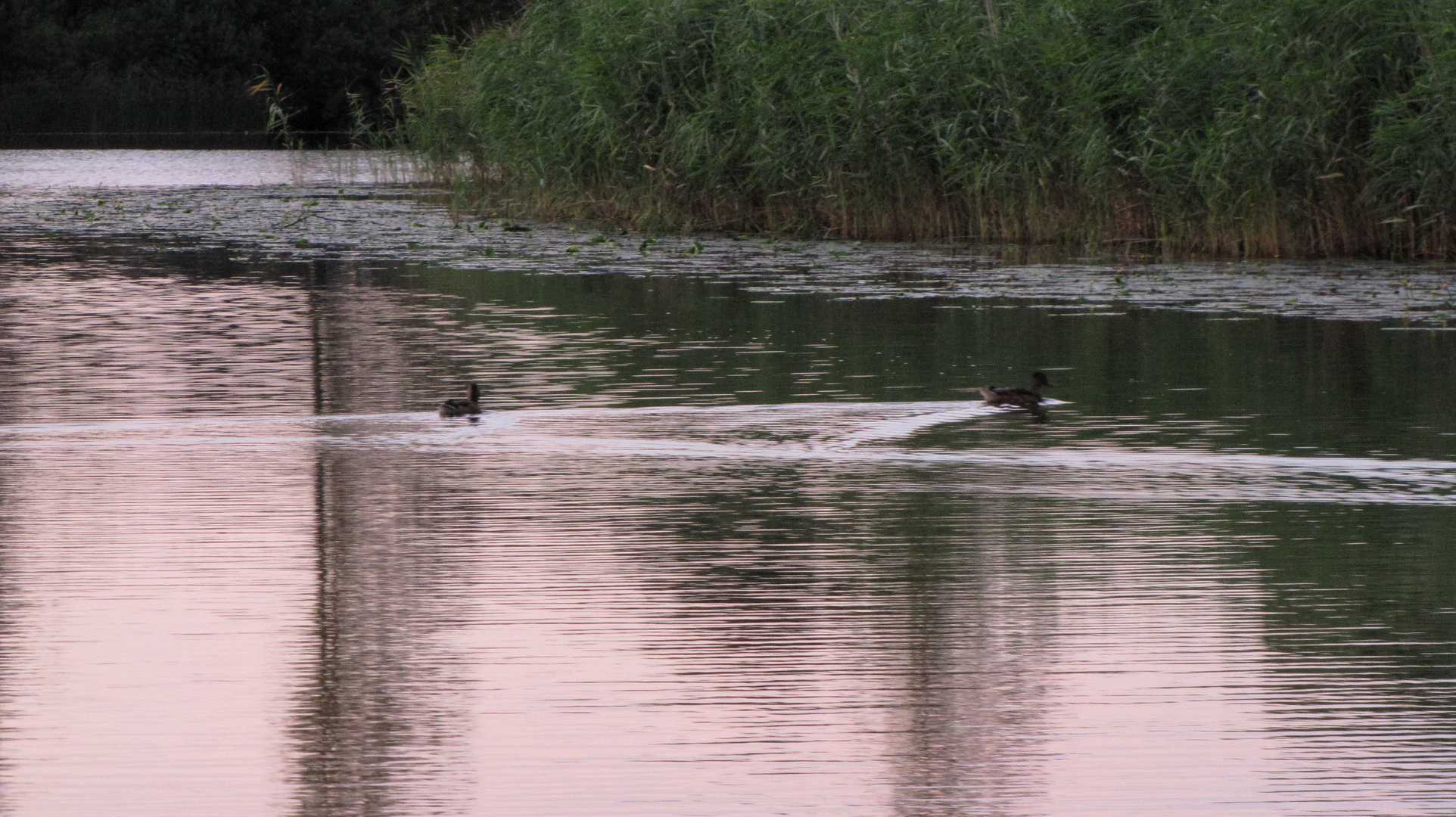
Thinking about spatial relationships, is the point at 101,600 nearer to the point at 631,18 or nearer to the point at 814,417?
the point at 814,417

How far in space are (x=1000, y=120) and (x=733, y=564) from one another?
41.1ft

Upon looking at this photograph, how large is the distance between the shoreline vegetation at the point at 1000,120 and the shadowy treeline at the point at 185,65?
3138 centimetres

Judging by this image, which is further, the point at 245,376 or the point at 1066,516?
the point at 245,376

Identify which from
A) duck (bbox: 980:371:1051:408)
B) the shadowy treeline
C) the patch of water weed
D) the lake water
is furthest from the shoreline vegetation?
the shadowy treeline

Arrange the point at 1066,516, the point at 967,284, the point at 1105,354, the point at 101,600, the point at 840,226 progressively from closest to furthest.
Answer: the point at 101,600 → the point at 1066,516 → the point at 1105,354 → the point at 967,284 → the point at 840,226

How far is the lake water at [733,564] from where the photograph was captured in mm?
4641

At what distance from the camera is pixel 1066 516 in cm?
743

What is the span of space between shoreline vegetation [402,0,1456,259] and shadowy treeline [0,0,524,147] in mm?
31377

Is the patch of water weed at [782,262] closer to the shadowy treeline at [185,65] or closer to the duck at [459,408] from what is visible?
the duck at [459,408]

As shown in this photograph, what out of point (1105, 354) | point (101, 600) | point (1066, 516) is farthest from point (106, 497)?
point (1105, 354)

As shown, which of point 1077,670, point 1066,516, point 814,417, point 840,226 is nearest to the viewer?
point 1077,670

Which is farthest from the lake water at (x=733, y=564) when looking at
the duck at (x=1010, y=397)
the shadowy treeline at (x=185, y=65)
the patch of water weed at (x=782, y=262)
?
the shadowy treeline at (x=185, y=65)

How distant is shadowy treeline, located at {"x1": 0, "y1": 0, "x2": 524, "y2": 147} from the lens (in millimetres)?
56438

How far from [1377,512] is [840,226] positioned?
1257 cm
